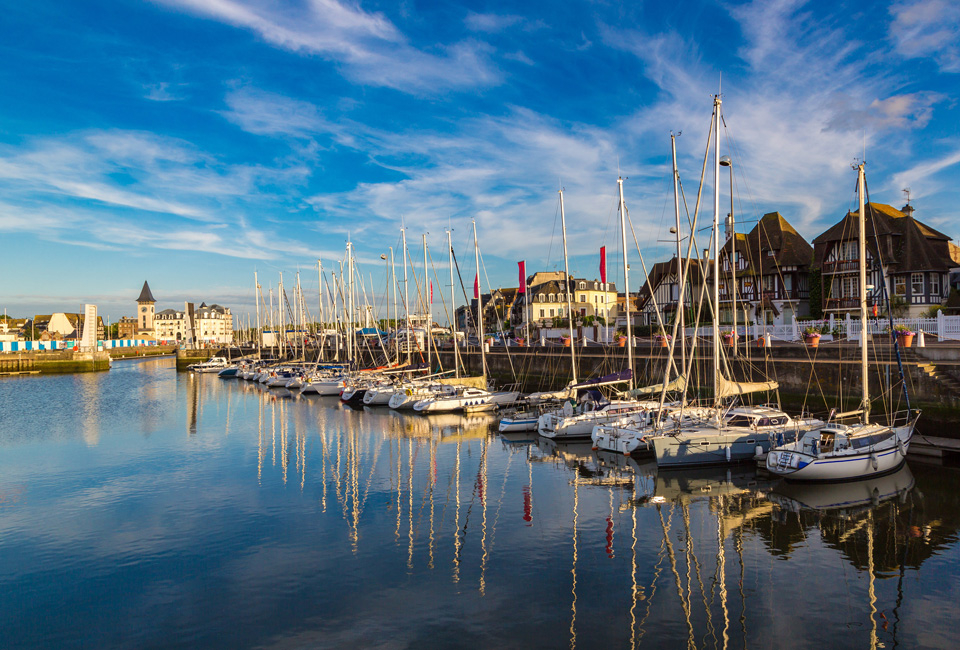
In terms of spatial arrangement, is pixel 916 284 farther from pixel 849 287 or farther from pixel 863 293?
pixel 863 293

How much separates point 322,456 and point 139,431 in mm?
16874

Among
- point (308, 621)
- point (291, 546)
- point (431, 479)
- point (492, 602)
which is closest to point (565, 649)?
point (492, 602)

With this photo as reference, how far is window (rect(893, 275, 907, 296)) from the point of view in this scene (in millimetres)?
47750

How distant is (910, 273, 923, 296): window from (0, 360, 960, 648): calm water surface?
30823mm

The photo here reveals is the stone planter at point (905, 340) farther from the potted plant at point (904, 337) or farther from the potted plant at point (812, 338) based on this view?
the potted plant at point (812, 338)

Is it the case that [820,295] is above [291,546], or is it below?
above

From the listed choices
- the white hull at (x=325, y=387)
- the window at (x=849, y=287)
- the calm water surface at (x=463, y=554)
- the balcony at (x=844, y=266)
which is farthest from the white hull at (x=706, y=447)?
the white hull at (x=325, y=387)

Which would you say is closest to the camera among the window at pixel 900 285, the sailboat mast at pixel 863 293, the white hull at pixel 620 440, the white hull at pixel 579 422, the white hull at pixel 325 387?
the sailboat mast at pixel 863 293

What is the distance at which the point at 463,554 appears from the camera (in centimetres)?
1616

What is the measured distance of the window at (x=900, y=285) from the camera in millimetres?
47750

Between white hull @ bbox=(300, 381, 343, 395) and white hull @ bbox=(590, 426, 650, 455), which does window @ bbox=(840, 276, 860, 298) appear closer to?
white hull @ bbox=(590, 426, 650, 455)

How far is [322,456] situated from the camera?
29609 mm

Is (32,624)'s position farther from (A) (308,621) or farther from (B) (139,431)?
(B) (139,431)

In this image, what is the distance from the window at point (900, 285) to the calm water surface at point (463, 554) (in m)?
30.9
